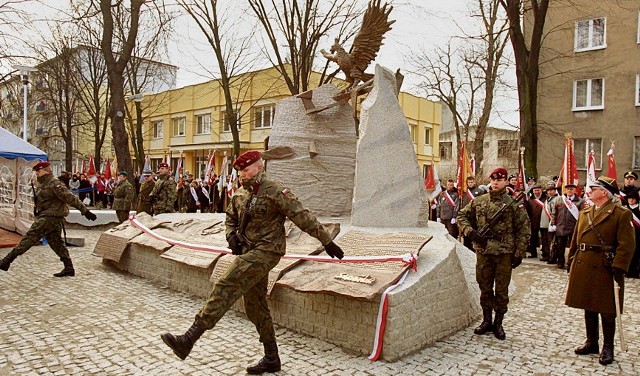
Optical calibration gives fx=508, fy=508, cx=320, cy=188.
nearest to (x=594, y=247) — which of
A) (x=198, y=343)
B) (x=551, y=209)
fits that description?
(x=198, y=343)

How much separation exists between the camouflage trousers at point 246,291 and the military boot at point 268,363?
2.8 inches

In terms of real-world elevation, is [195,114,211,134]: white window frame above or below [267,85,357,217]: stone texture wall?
above

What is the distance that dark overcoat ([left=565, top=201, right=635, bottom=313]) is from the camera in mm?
4836

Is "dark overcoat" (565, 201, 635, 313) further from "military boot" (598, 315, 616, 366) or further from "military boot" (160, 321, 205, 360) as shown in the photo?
"military boot" (160, 321, 205, 360)

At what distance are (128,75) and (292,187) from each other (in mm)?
19832

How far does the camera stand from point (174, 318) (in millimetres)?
6086

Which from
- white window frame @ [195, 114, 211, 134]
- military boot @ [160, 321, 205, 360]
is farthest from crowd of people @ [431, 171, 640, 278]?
white window frame @ [195, 114, 211, 134]

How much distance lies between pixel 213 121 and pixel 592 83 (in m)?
21.1

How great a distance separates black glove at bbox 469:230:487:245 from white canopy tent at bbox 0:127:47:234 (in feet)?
34.9

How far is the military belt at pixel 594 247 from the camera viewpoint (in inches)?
194

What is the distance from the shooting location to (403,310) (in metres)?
4.75

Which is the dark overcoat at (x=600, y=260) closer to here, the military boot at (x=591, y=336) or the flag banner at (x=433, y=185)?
the military boot at (x=591, y=336)

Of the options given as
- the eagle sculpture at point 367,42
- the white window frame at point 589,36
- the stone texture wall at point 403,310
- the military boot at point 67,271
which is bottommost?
the military boot at point 67,271

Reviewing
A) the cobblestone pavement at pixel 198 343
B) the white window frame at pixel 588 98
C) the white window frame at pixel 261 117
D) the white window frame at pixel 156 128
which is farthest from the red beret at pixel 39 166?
the white window frame at pixel 156 128
